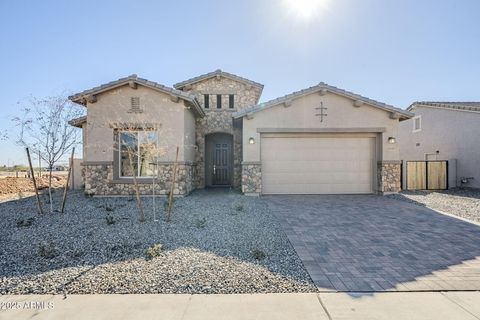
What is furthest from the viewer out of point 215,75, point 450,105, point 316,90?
point 450,105

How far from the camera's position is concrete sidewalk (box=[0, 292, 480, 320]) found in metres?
2.96

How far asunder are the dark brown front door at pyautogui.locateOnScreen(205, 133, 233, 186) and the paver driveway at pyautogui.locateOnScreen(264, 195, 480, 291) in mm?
6193

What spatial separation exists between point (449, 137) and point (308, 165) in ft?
34.8

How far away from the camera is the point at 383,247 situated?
5062 mm

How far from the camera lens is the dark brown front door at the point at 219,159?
14500mm

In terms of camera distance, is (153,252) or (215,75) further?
(215,75)

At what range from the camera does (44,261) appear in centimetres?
439

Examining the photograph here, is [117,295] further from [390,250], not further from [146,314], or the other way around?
[390,250]

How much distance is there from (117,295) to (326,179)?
958cm

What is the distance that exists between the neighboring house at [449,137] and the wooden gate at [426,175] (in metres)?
0.74

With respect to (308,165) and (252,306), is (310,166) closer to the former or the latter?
(308,165)

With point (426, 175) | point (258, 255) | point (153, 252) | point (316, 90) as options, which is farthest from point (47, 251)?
point (426, 175)

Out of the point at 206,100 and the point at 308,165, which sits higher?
the point at 206,100

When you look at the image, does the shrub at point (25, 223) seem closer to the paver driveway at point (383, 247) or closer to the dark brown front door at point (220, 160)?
the paver driveway at point (383, 247)
